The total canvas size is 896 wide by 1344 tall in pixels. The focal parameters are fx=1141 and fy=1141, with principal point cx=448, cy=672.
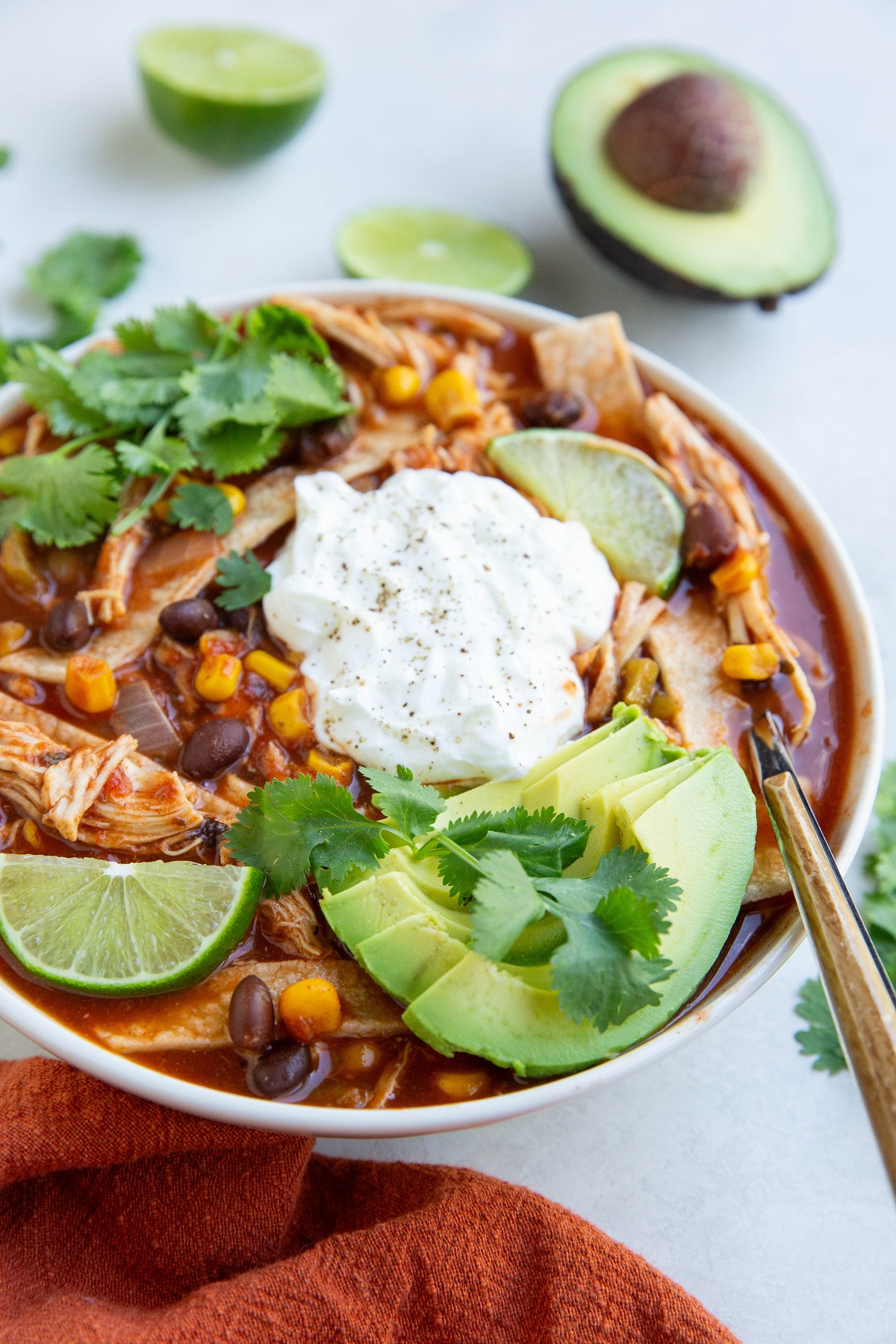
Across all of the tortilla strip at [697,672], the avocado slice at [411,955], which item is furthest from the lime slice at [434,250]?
the avocado slice at [411,955]

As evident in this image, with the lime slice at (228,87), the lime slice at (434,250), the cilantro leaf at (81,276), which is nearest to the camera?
the cilantro leaf at (81,276)

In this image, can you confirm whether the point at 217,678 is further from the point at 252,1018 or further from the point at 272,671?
the point at 252,1018

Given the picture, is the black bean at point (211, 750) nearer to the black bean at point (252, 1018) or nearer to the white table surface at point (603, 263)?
the black bean at point (252, 1018)

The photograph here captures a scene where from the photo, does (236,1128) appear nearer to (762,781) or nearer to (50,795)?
(50,795)

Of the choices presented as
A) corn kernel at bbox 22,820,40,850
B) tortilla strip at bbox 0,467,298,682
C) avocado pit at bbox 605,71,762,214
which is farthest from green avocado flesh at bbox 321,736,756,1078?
avocado pit at bbox 605,71,762,214

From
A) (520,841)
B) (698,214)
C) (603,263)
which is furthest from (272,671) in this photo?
(603,263)

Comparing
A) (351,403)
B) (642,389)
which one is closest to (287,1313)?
(351,403)
